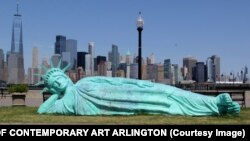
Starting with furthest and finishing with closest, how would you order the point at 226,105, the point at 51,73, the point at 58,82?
the point at 51,73, the point at 58,82, the point at 226,105

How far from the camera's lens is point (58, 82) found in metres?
18.6

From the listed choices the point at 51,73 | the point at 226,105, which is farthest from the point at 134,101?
the point at 51,73

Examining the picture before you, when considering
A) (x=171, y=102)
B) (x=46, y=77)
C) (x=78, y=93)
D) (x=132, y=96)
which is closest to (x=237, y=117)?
(x=171, y=102)

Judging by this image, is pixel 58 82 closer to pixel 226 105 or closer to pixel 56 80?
pixel 56 80

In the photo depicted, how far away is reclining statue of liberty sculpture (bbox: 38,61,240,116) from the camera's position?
58.1 ft

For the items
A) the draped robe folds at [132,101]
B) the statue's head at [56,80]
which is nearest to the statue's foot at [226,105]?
the draped robe folds at [132,101]

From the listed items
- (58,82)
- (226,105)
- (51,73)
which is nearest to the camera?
(226,105)

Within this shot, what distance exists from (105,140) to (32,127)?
4.49 ft

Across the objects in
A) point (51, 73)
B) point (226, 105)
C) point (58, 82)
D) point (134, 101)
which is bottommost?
point (226, 105)

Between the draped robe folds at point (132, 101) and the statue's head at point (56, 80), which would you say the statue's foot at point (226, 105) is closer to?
the draped robe folds at point (132, 101)

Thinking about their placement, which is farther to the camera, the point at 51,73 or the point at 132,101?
the point at 51,73

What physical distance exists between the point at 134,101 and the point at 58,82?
3012 mm

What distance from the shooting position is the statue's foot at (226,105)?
1755 centimetres

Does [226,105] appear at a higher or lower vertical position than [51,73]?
lower
